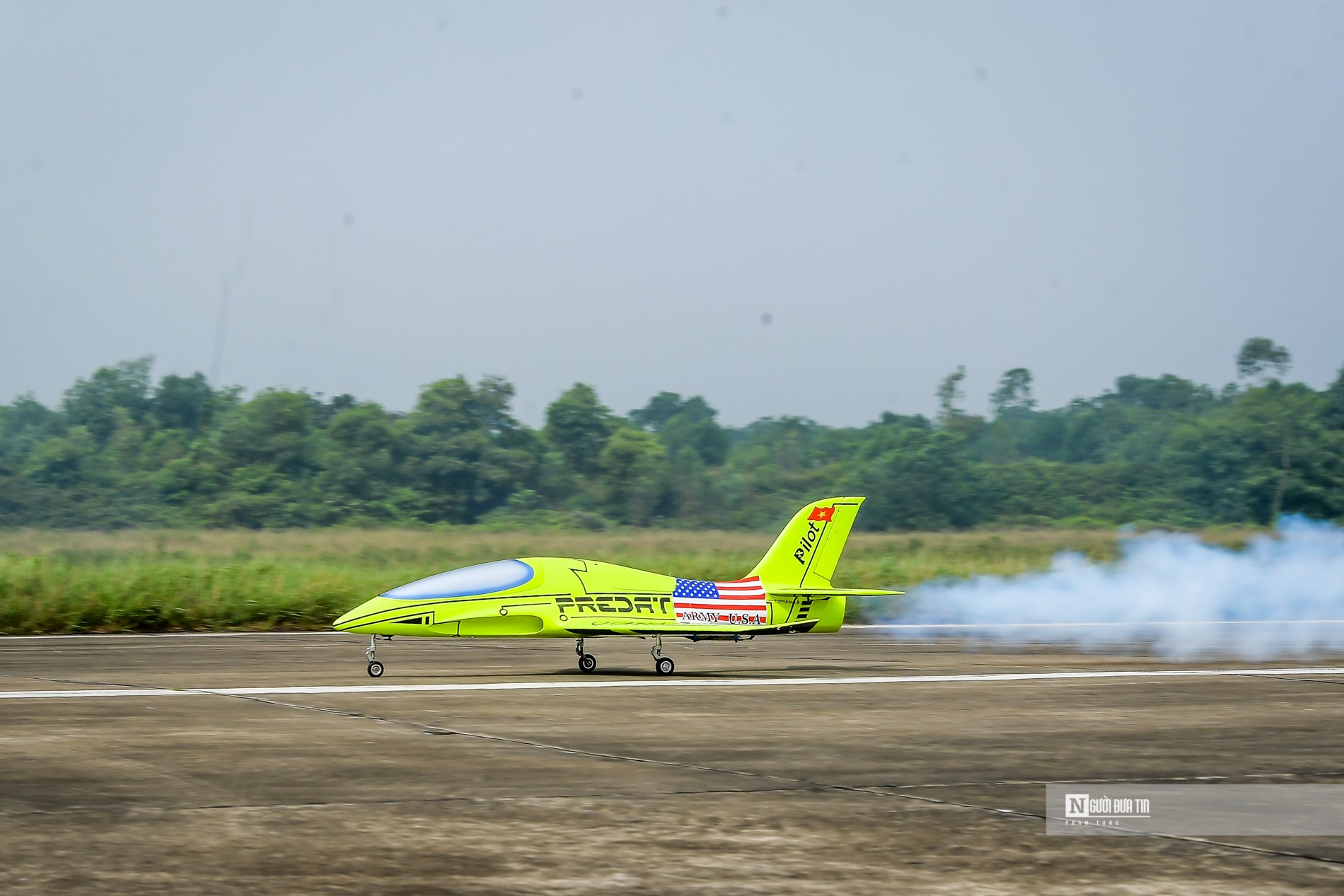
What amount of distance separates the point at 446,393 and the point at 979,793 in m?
81.8

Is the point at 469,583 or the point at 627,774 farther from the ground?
the point at 469,583

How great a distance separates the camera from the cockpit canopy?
19.6 metres

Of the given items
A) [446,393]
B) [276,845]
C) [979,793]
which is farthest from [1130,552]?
[446,393]

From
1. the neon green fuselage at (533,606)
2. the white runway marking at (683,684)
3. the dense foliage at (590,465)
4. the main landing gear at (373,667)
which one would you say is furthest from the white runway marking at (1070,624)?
the dense foliage at (590,465)

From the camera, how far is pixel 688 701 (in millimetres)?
17078

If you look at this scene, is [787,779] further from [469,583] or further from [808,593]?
[808,593]

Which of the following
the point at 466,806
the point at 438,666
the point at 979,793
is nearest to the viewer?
the point at 466,806

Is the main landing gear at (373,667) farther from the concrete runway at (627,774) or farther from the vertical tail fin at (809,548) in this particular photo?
the vertical tail fin at (809,548)

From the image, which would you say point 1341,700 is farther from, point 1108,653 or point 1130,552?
point 1130,552

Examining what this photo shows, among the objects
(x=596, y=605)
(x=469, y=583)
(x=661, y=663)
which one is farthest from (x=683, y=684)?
(x=469, y=583)

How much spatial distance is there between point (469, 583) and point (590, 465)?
6887 cm

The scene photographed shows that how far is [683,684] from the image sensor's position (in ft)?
63.5

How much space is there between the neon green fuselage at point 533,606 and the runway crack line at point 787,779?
11.2ft

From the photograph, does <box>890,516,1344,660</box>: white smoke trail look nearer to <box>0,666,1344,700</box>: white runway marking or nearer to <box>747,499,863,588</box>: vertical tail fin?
<box>0,666,1344,700</box>: white runway marking
